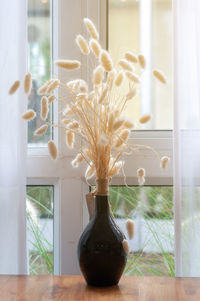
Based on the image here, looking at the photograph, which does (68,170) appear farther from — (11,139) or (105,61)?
→ (105,61)

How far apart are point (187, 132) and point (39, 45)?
658 millimetres

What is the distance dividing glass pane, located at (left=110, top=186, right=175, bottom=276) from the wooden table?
1.17 ft

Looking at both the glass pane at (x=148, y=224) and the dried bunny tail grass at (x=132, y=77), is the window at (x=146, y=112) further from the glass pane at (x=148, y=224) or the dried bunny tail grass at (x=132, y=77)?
the dried bunny tail grass at (x=132, y=77)

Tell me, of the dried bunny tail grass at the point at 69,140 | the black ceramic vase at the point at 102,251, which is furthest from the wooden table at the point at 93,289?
the dried bunny tail grass at the point at 69,140

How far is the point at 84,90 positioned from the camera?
1182 mm

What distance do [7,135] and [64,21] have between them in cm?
48

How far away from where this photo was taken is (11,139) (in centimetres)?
142

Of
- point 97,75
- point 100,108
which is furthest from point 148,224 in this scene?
point 97,75

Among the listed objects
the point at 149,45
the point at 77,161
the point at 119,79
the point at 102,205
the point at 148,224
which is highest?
the point at 149,45

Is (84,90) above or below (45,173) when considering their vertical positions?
above

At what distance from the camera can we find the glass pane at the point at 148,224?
1.63 metres

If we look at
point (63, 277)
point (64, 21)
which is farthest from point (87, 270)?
point (64, 21)

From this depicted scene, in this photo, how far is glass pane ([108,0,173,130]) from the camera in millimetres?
1621

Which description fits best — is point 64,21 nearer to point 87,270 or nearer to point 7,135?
point 7,135
